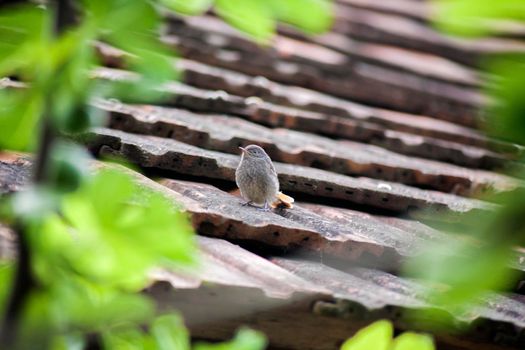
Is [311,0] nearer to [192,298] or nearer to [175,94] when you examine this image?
[192,298]

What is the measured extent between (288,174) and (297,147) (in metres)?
0.29

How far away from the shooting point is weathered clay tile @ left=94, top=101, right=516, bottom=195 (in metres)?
3.17

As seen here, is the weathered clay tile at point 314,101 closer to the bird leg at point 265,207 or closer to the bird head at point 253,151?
the bird head at point 253,151

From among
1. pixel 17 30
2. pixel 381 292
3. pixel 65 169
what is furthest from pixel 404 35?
pixel 65 169

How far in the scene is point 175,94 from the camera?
3623 millimetres

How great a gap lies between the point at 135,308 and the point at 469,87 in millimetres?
4969

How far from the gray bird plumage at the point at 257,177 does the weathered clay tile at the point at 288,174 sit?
3 cm

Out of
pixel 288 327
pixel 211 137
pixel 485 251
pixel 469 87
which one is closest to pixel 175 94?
pixel 211 137

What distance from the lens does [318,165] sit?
343 cm

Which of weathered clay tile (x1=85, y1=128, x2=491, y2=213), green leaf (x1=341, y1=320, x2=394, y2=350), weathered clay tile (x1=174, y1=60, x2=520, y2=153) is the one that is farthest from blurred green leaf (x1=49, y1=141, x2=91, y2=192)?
weathered clay tile (x1=174, y1=60, x2=520, y2=153)

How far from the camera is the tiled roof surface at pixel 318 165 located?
6.34ft

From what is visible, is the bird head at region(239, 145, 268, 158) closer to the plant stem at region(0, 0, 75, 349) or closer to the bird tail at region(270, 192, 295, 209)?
the bird tail at region(270, 192, 295, 209)

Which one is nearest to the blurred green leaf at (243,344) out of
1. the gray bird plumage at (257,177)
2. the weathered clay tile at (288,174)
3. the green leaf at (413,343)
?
the green leaf at (413,343)

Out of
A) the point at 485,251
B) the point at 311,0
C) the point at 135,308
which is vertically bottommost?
the point at 135,308
